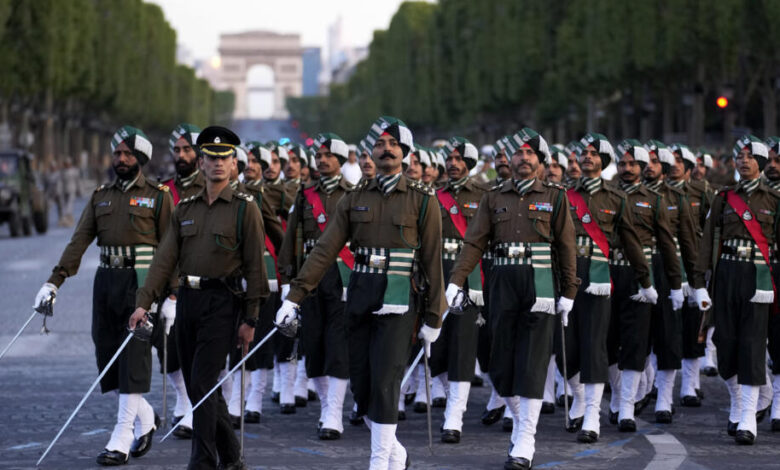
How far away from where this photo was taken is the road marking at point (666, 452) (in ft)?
32.2

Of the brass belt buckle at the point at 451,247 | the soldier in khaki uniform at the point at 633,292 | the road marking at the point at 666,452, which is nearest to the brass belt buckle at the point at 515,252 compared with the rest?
the road marking at the point at 666,452

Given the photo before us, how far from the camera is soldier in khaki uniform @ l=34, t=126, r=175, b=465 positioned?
9.67 m

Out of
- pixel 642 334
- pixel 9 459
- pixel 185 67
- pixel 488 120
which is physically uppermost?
pixel 185 67

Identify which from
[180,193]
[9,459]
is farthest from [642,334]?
[9,459]

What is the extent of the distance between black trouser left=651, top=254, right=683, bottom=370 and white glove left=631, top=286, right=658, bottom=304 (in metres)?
0.65

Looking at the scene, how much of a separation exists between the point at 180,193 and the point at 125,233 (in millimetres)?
1152

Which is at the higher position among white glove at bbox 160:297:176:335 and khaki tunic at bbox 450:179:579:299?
khaki tunic at bbox 450:179:579:299

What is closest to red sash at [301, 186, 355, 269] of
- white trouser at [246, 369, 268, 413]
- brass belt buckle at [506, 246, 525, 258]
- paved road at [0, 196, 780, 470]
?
white trouser at [246, 369, 268, 413]

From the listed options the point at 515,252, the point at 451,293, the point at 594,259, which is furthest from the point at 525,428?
the point at 594,259

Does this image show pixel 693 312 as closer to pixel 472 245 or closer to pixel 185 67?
pixel 472 245

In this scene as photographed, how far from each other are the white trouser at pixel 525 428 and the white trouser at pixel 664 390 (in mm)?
2440

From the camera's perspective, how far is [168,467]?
31.5ft

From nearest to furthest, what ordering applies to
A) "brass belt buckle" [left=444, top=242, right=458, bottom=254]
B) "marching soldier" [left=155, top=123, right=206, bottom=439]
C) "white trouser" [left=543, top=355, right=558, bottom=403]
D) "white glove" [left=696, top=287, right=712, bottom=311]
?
"marching soldier" [left=155, top=123, right=206, bottom=439] < "white glove" [left=696, top=287, right=712, bottom=311] < "white trouser" [left=543, top=355, right=558, bottom=403] < "brass belt buckle" [left=444, top=242, right=458, bottom=254]

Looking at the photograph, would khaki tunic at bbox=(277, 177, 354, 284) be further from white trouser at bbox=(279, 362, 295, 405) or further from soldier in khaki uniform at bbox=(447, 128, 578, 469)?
soldier in khaki uniform at bbox=(447, 128, 578, 469)
